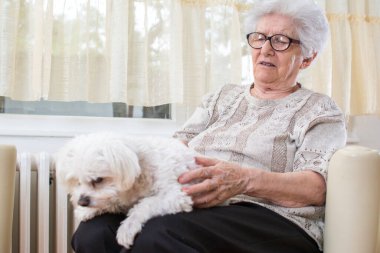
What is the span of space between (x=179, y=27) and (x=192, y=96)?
31cm

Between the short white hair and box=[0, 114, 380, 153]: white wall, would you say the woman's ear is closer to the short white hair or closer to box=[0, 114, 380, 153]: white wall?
the short white hair

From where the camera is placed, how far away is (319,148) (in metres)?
1.40

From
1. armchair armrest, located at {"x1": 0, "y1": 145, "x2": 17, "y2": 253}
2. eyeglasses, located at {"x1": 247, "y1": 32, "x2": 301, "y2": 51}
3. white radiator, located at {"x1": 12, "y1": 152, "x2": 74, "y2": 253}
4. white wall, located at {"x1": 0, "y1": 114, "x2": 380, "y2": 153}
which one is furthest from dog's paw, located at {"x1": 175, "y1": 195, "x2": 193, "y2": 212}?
white wall, located at {"x1": 0, "y1": 114, "x2": 380, "y2": 153}

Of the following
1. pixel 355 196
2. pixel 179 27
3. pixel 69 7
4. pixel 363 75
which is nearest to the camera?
pixel 355 196

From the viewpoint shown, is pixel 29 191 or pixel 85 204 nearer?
pixel 85 204

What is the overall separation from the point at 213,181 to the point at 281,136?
0.35 metres

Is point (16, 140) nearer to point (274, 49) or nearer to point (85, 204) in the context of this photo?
point (85, 204)

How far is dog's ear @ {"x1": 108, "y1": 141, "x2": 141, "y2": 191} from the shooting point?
1104 millimetres

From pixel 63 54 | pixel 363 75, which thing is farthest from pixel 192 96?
pixel 363 75

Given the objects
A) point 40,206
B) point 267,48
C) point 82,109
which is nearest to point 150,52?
point 82,109

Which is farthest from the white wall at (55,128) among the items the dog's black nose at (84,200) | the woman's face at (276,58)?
the dog's black nose at (84,200)

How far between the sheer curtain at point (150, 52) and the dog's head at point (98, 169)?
0.78m

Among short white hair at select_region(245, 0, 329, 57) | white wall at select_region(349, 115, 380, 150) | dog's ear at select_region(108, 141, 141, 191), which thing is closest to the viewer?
dog's ear at select_region(108, 141, 141, 191)

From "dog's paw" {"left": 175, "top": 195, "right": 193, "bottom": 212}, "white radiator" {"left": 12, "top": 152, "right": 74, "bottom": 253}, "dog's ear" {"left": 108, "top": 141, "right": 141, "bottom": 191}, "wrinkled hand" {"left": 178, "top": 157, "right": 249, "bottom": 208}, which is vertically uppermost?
"dog's ear" {"left": 108, "top": 141, "right": 141, "bottom": 191}
